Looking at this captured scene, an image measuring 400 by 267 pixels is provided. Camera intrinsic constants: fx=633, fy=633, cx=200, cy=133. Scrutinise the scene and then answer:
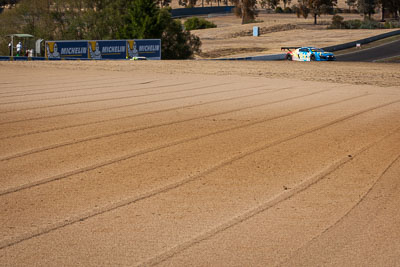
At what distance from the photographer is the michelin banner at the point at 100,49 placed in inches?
1542

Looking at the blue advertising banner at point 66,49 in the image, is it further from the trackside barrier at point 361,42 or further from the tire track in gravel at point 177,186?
the trackside barrier at point 361,42

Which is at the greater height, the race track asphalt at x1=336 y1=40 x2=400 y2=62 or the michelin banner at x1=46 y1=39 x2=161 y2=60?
the michelin banner at x1=46 y1=39 x2=161 y2=60

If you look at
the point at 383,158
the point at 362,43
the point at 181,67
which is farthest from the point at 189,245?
the point at 362,43

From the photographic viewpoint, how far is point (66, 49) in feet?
130

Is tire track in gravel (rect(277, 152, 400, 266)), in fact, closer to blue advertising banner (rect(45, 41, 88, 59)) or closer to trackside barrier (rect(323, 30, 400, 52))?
blue advertising banner (rect(45, 41, 88, 59))

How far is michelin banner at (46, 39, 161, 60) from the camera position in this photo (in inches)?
1542

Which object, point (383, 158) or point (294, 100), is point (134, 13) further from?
point (383, 158)

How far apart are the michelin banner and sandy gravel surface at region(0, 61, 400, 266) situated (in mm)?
21953

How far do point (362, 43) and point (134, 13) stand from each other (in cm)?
2601

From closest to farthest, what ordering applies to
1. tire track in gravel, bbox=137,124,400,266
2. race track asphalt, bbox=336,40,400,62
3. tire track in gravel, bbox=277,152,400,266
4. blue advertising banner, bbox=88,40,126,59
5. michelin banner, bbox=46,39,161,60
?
tire track in gravel, bbox=137,124,400,266 < tire track in gravel, bbox=277,152,400,266 < michelin banner, bbox=46,39,161,60 < blue advertising banner, bbox=88,40,126,59 < race track asphalt, bbox=336,40,400,62

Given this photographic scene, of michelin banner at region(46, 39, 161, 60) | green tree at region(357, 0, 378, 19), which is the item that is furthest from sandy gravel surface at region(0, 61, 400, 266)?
green tree at region(357, 0, 378, 19)

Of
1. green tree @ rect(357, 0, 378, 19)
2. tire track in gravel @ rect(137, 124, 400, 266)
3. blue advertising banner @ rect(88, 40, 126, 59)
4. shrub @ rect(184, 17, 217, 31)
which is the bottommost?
tire track in gravel @ rect(137, 124, 400, 266)

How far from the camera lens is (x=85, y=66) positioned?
101 ft

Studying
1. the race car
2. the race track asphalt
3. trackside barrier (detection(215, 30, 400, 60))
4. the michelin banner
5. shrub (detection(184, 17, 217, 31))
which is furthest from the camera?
shrub (detection(184, 17, 217, 31))
